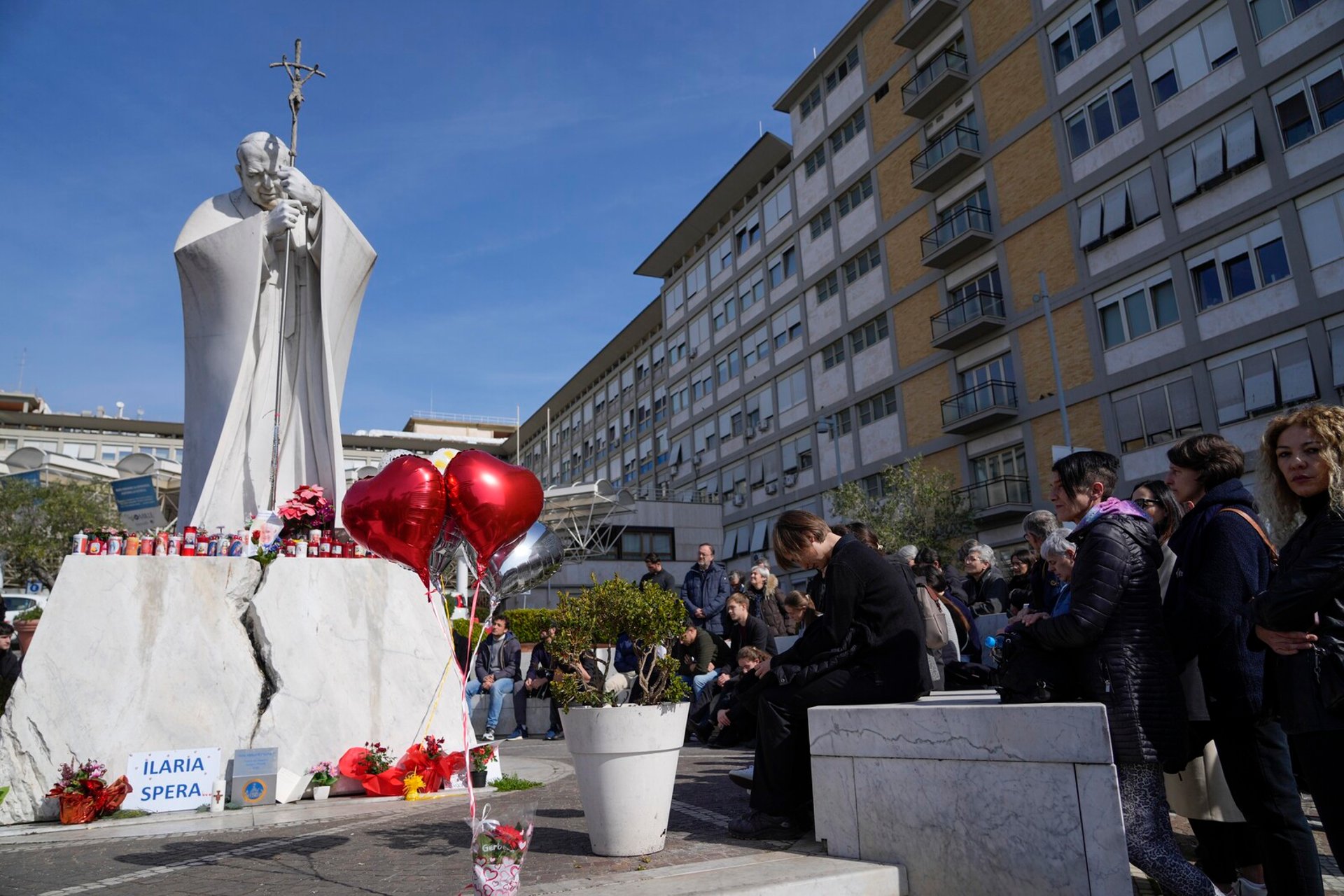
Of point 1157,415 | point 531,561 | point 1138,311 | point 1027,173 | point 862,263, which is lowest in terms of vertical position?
point 531,561

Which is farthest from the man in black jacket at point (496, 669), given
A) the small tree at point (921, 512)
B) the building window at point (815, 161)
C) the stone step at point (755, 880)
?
the building window at point (815, 161)

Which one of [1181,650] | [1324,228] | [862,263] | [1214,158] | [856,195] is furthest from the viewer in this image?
[856,195]

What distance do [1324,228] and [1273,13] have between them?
575 centimetres

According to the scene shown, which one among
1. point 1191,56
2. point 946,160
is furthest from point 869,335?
point 1191,56

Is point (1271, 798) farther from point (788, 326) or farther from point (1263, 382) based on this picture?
point (788, 326)

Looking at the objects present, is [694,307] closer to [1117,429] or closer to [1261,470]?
[1117,429]

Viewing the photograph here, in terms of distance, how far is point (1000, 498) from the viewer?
93.8ft

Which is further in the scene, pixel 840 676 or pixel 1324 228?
pixel 1324 228

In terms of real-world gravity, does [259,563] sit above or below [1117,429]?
below

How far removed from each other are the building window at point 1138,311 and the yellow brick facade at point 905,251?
8.23 meters

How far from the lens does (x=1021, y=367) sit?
93.2 feet

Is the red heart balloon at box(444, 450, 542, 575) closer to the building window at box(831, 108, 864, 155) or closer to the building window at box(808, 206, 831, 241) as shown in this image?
the building window at box(831, 108, 864, 155)

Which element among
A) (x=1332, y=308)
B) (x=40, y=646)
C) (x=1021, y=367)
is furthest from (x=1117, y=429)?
(x=40, y=646)

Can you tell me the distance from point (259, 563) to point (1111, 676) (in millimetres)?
6705
